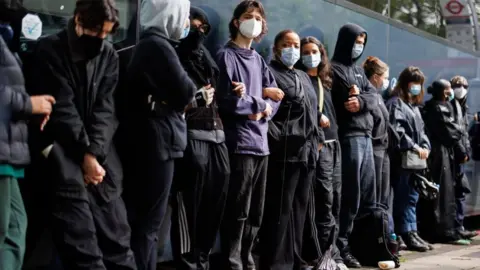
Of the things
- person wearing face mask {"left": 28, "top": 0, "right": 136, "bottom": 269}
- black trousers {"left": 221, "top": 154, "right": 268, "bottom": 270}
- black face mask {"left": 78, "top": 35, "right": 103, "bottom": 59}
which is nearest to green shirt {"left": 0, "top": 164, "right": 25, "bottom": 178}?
person wearing face mask {"left": 28, "top": 0, "right": 136, "bottom": 269}

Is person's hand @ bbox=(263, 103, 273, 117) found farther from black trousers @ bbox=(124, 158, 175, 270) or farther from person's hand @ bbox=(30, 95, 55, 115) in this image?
person's hand @ bbox=(30, 95, 55, 115)

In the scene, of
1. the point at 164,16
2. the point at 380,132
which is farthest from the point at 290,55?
the point at 380,132

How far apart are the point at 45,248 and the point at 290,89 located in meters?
2.71

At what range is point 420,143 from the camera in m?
12.0

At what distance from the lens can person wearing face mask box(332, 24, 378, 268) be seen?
33.0 feet

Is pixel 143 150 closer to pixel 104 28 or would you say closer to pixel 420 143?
pixel 104 28

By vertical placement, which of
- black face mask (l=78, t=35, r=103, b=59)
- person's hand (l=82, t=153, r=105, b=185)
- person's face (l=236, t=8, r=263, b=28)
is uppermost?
person's face (l=236, t=8, r=263, b=28)

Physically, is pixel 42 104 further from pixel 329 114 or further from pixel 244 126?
pixel 329 114

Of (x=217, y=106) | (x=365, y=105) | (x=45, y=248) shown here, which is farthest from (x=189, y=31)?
(x=365, y=105)

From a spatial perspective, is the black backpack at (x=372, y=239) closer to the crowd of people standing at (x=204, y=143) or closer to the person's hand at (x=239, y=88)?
the crowd of people standing at (x=204, y=143)

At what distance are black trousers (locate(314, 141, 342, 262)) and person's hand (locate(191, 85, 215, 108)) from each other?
6.61 feet

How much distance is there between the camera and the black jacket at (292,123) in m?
8.76

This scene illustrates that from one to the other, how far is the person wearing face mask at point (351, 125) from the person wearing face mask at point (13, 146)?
14.2 feet

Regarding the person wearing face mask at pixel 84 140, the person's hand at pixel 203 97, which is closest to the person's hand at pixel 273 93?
the person's hand at pixel 203 97
